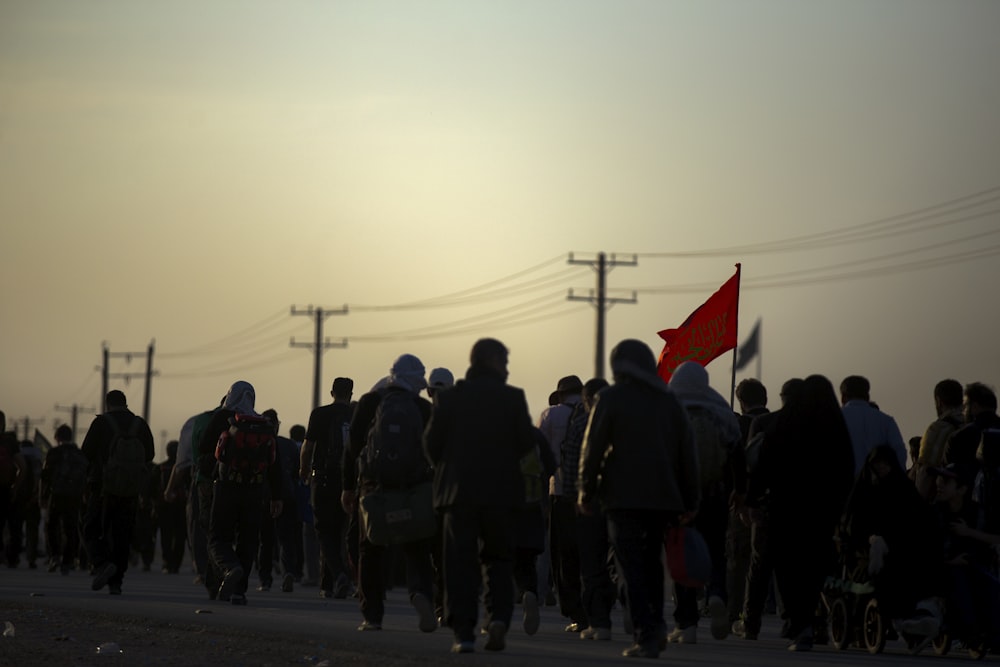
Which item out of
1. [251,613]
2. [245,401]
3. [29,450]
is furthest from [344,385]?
[29,450]

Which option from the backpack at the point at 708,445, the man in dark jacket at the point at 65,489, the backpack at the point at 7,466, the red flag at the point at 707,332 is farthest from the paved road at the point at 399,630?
the man in dark jacket at the point at 65,489

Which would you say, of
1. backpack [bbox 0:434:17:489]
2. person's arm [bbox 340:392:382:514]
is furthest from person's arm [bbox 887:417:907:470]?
backpack [bbox 0:434:17:489]

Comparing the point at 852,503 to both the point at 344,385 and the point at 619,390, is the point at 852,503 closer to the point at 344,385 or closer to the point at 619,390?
the point at 619,390

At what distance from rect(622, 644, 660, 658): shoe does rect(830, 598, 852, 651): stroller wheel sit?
249 cm

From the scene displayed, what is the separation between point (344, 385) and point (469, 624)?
730 centimetres

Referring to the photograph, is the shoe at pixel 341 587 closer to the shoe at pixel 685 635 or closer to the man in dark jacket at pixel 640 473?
the shoe at pixel 685 635

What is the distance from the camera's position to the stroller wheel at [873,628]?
14008 mm

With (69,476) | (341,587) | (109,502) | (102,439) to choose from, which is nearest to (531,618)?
(341,587)

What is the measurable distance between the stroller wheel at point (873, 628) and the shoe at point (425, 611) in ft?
10.1

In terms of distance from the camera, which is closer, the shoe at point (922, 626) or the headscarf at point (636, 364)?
the headscarf at point (636, 364)

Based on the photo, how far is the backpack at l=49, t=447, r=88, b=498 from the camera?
2681cm

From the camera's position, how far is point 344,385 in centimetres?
1959

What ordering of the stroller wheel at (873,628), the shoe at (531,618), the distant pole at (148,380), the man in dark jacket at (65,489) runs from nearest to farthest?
the stroller wheel at (873,628), the shoe at (531,618), the man in dark jacket at (65,489), the distant pole at (148,380)

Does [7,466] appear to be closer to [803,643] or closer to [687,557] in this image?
[803,643]
